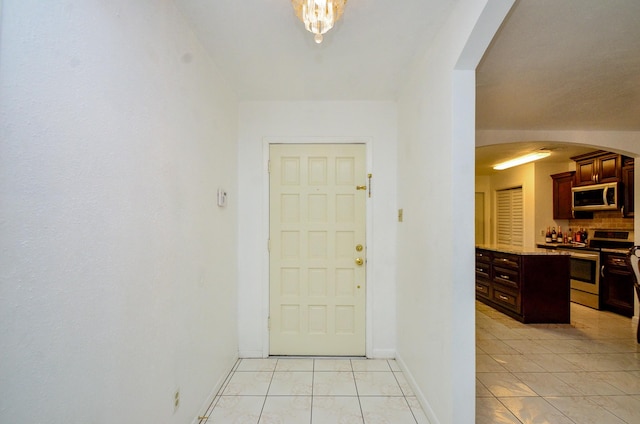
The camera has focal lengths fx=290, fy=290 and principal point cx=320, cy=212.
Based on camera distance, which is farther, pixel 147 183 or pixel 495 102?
pixel 495 102

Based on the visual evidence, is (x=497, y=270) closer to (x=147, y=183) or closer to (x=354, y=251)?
(x=354, y=251)

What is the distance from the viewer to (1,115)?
2.35 feet

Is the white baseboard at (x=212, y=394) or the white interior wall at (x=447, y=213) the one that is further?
the white baseboard at (x=212, y=394)

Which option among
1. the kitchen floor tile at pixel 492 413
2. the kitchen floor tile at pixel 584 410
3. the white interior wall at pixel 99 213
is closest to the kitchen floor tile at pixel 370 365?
the kitchen floor tile at pixel 492 413

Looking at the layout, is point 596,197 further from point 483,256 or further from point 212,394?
point 212,394

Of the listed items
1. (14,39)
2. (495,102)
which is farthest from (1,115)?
(495,102)

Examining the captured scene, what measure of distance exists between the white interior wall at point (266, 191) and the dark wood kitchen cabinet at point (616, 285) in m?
3.64

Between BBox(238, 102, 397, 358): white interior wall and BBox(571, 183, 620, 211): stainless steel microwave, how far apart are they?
12.6 ft

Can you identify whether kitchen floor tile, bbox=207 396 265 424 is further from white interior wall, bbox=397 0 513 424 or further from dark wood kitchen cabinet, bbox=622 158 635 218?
dark wood kitchen cabinet, bbox=622 158 635 218

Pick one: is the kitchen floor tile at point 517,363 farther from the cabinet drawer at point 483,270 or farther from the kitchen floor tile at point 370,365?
the cabinet drawer at point 483,270

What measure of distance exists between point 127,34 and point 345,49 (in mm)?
1324

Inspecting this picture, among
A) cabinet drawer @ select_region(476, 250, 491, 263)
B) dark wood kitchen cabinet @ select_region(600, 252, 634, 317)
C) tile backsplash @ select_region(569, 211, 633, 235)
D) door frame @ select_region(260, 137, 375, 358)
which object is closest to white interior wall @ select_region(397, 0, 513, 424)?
door frame @ select_region(260, 137, 375, 358)

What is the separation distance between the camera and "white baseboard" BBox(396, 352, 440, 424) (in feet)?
6.07

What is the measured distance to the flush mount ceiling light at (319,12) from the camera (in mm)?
1316
